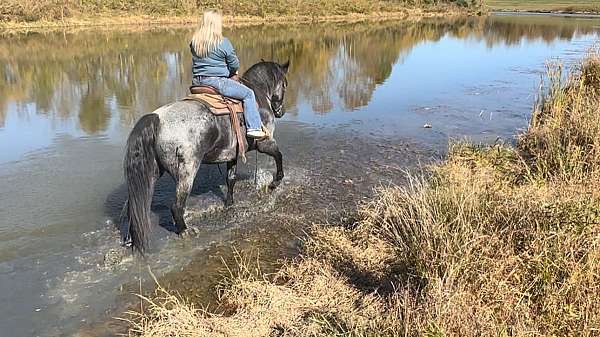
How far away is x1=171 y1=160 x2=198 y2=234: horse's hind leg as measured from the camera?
5.21 meters

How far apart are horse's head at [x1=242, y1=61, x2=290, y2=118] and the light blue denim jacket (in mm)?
636

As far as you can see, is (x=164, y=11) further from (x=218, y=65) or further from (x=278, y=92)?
(x=218, y=65)

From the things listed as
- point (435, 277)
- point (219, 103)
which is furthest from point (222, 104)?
point (435, 277)

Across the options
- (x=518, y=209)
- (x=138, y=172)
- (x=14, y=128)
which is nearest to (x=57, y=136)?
(x=14, y=128)

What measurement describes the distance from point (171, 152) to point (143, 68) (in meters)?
12.0

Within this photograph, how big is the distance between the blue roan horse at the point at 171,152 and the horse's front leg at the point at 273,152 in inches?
22.3

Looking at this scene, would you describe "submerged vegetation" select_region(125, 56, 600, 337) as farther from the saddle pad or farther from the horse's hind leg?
the saddle pad

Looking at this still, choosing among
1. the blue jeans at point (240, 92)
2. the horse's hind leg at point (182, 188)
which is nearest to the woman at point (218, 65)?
the blue jeans at point (240, 92)

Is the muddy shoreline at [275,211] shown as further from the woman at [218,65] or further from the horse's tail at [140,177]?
the woman at [218,65]

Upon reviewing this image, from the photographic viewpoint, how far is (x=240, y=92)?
5734 mm

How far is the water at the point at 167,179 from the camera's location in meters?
4.61

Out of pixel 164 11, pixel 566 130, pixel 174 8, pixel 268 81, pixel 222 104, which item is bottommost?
pixel 566 130

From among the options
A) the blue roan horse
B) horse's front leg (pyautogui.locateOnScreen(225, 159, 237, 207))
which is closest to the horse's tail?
the blue roan horse

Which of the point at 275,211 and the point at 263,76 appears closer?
the point at 275,211
